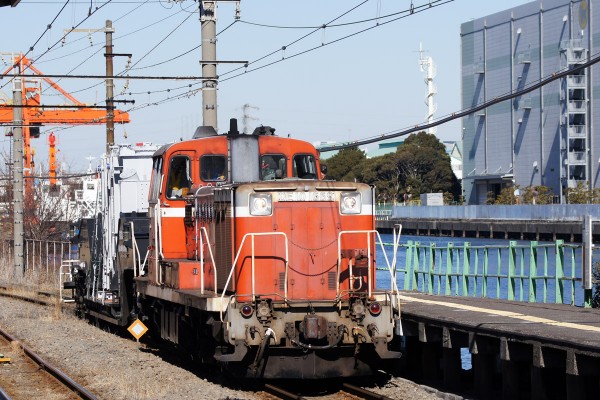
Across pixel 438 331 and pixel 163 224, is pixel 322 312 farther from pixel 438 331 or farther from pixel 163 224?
pixel 163 224

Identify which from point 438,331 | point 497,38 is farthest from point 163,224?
point 497,38

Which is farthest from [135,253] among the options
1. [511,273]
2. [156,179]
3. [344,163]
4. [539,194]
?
[344,163]

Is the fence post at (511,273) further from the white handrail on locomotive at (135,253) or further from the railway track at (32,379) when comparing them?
the railway track at (32,379)

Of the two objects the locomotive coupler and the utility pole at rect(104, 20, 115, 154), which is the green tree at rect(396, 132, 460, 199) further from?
the locomotive coupler

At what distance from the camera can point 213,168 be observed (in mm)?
15414

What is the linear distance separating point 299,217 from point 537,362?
140 inches

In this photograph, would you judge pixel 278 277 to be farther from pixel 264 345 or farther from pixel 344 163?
pixel 344 163

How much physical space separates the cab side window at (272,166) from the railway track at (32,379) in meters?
3.99

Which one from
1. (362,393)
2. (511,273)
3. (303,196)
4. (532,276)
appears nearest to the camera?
(362,393)

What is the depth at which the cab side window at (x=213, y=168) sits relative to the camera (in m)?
15.4

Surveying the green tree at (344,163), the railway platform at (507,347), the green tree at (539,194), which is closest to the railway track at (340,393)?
the railway platform at (507,347)

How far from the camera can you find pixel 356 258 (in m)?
13.4

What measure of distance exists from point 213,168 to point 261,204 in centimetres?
230

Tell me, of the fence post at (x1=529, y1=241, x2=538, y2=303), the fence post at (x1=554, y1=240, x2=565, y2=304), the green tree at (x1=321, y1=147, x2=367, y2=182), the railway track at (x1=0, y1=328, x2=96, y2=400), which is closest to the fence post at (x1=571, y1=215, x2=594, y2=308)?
the fence post at (x1=554, y1=240, x2=565, y2=304)
